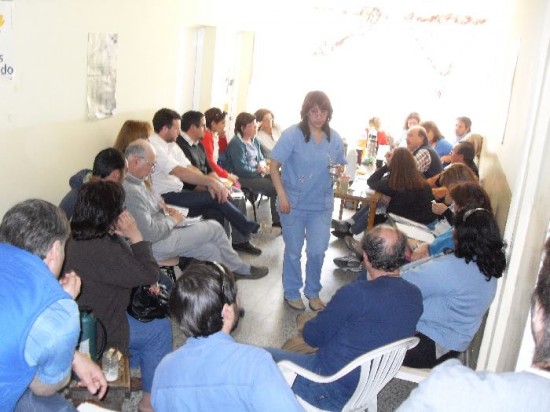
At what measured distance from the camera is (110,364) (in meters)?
2.38

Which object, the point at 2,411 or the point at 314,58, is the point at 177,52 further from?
the point at 2,411

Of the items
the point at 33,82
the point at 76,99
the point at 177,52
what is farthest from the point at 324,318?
the point at 177,52

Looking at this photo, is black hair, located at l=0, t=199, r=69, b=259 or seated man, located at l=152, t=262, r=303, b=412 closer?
seated man, located at l=152, t=262, r=303, b=412

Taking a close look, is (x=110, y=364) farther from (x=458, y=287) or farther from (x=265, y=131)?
(x=265, y=131)

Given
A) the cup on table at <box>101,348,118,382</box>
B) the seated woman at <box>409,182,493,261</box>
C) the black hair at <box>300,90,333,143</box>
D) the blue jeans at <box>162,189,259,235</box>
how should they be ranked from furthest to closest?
the blue jeans at <box>162,189,259,235</box>
the black hair at <box>300,90,333,143</box>
the seated woman at <box>409,182,493,261</box>
the cup on table at <box>101,348,118,382</box>

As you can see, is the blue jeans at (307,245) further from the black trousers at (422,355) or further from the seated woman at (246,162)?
the seated woman at (246,162)

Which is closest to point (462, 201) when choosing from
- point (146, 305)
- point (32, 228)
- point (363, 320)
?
point (363, 320)

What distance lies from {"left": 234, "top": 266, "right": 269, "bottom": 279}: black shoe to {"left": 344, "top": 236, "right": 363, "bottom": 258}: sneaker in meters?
0.90

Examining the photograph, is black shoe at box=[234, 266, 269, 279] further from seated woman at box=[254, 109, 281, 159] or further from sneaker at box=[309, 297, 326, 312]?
seated woman at box=[254, 109, 281, 159]

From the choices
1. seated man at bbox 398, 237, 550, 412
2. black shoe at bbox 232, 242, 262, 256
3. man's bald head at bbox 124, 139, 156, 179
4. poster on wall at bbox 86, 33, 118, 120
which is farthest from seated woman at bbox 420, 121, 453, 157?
seated man at bbox 398, 237, 550, 412

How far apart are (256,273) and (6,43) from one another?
242 centimetres

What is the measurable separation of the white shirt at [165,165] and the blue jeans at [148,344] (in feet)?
6.60

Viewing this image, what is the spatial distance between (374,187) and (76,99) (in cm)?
241

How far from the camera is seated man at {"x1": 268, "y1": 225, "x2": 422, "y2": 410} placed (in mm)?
2207
